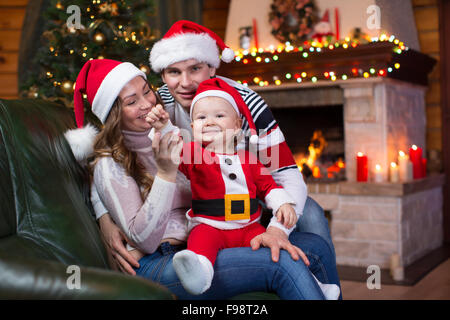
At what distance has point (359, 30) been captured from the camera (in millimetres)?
3535

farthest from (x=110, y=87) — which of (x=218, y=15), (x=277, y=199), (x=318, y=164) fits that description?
(x=218, y=15)

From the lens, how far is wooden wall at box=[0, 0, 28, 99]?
4.47m

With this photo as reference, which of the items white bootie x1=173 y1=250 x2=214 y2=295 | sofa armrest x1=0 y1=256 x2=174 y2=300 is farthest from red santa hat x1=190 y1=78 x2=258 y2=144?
sofa armrest x1=0 y1=256 x2=174 y2=300

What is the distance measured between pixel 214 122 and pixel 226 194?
0.72 feet

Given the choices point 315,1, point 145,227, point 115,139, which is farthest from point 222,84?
point 315,1

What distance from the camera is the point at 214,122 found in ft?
5.34

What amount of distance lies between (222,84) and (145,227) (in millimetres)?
524

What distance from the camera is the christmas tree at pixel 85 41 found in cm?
275

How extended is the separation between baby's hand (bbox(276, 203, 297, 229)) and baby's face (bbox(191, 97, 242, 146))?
0.26 meters

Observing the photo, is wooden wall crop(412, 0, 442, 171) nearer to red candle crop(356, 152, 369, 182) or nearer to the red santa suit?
red candle crop(356, 152, 369, 182)

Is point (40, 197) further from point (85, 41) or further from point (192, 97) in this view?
point (85, 41)

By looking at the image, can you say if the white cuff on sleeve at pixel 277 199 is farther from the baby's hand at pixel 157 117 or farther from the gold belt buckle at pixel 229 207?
the baby's hand at pixel 157 117
